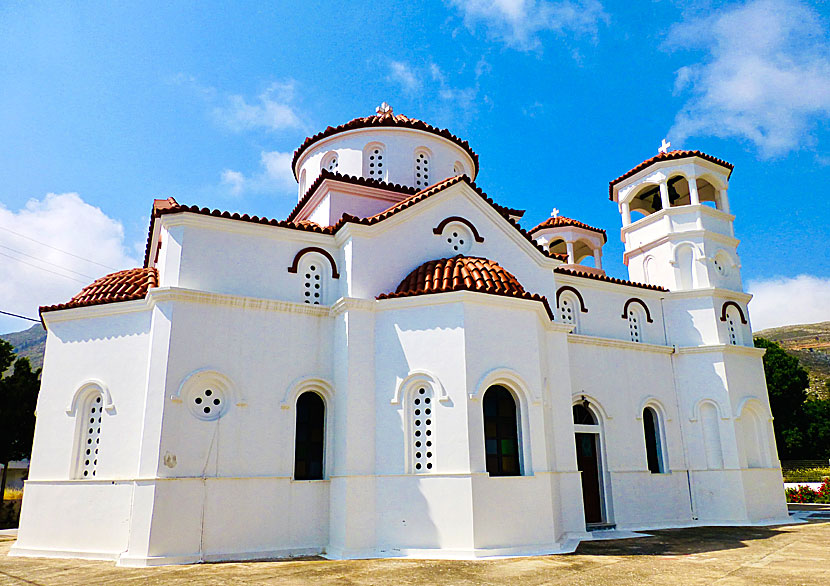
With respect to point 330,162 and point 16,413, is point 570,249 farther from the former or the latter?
point 16,413

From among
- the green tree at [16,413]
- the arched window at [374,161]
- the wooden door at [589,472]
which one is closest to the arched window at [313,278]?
the arched window at [374,161]

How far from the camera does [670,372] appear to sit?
16406 millimetres

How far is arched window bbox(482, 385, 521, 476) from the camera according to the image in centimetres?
1091

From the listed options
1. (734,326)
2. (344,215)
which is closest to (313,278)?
(344,215)

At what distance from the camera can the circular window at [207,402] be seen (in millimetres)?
10656

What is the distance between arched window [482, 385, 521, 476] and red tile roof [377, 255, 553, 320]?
1935mm

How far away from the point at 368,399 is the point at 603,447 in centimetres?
712

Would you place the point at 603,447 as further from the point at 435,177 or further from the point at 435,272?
the point at 435,177

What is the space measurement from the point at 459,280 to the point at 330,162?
6.24m

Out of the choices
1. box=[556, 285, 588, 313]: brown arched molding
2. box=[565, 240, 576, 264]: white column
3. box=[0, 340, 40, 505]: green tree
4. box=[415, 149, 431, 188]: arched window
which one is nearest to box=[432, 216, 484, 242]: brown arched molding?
box=[415, 149, 431, 188]: arched window

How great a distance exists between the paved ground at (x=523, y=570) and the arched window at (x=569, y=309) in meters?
5.96

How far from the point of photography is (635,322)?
16.6 m

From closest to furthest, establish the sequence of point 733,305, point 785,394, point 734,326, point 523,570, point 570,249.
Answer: point 523,570
point 734,326
point 733,305
point 570,249
point 785,394

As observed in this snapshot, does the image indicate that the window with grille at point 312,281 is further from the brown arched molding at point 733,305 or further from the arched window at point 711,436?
the brown arched molding at point 733,305
